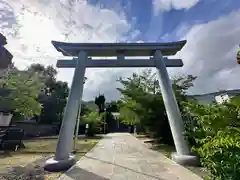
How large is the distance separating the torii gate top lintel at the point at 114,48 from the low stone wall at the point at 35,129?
14.6 meters

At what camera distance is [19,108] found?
7.19m

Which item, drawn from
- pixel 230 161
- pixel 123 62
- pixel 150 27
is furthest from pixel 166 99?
pixel 230 161

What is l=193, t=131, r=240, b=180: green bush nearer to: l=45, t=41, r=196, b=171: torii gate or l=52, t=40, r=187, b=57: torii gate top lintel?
l=45, t=41, r=196, b=171: torii gate

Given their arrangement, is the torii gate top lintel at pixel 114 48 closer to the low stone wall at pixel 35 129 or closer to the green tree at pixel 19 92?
the green tree at pixel 19 92

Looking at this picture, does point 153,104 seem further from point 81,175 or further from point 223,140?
point 223,140

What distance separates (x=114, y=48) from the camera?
7109mm

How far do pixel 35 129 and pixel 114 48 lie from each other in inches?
669

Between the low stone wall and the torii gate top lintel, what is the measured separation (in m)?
14.6

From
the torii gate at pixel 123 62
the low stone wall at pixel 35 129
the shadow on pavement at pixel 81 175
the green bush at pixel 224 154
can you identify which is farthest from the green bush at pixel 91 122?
the green bush at pixel 224 154

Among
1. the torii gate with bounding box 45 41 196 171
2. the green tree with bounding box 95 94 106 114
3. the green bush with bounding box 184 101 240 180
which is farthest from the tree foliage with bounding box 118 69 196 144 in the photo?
the green tree with bounding box 95 94 106 114

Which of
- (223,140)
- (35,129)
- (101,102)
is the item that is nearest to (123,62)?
(223,140)

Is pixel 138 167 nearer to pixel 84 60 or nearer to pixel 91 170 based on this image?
pixel 91 170

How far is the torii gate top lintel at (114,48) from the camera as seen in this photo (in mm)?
7102

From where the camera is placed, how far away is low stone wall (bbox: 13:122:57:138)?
61.7ft
